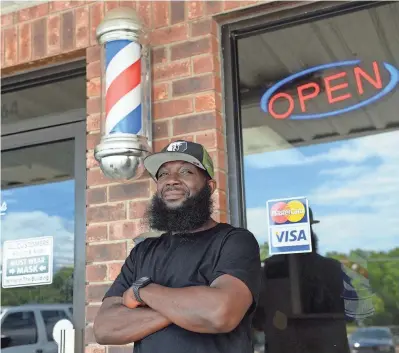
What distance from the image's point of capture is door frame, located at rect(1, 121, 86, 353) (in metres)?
3.23

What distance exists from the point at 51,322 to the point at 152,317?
159 cm

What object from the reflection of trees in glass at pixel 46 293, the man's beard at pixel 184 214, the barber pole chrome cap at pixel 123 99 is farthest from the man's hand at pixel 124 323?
the reflection of trees in glass at pixel 46 293

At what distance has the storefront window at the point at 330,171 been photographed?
2652 millimetres

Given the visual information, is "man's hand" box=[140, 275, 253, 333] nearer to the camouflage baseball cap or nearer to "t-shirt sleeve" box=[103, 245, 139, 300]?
"t-shirt sleeve" box=[103, 245, 139, 300]

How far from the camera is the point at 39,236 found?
357 centimetres

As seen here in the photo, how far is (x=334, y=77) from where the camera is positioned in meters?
2.89

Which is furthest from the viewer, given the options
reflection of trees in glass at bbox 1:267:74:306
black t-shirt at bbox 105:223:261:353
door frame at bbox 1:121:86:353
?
reflection of trees in glass at bbox 1:267:74:306

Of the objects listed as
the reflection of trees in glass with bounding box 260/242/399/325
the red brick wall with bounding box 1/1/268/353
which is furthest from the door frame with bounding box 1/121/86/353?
the reflection of trees in glass with bounding box 260/242/399/325

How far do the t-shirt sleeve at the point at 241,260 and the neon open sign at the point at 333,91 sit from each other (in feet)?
3.22

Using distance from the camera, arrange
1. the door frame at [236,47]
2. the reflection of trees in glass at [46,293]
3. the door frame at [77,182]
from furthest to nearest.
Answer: the reflection of trees in glass at [46,293] → the door frame at [77,182] → the door frame at [236,47]

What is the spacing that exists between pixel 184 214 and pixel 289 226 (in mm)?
723

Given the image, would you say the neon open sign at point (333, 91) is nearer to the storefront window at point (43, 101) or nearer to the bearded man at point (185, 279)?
the bearded man at point (185, 279)

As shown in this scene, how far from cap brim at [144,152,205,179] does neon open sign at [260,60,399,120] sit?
760mm

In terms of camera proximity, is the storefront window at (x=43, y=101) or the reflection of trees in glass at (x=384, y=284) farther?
the storefront window at (x=43, y=101)
